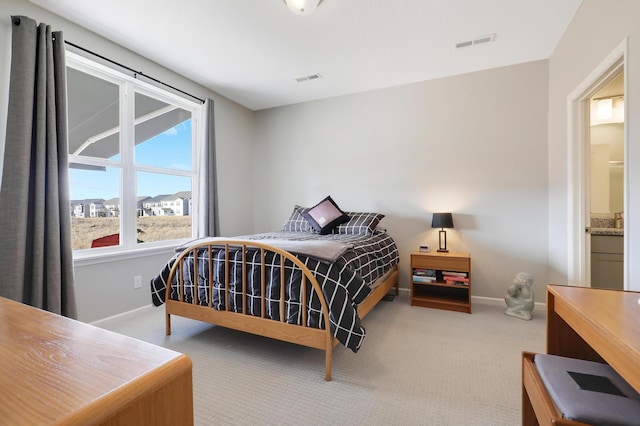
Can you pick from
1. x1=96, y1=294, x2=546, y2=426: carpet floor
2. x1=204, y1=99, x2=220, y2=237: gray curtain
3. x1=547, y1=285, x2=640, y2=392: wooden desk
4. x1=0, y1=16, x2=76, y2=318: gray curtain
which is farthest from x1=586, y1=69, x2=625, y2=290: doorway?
x1=0, y1=16, x2=76, y2=318: gray curtain

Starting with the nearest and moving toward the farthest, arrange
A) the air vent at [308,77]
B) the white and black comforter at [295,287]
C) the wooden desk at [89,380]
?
1. the wooden desk at [89,380]
2. the white and black comforter at [295,287]
3. the air vent at [308,77]

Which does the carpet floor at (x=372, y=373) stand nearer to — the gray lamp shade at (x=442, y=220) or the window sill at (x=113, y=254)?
the window sill at (x=113, y=254)

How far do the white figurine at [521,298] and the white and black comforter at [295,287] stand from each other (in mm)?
1479

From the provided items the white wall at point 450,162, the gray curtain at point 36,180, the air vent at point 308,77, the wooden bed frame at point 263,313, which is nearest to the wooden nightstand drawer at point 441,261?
the white wall at point 450,162

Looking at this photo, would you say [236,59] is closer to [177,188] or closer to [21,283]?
[177,188]

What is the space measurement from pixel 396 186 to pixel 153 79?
291 cm

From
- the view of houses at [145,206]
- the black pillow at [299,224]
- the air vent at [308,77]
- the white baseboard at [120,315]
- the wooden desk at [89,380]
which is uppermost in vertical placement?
the air vent at [308,77]

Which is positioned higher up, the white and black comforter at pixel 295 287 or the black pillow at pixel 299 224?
the black pillow at pixel 299 224

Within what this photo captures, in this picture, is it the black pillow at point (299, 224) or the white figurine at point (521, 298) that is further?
the black pillow at point (299, 224)

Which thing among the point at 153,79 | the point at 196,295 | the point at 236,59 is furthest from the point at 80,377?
the point at 153,79

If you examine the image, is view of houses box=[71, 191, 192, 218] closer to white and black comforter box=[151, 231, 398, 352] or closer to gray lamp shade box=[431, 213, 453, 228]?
white and black comforter box=[151, 231, 398, 352]

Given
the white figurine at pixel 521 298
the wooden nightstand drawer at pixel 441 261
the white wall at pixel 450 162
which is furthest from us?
the white wall at pixel 450 162

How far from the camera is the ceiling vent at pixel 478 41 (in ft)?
8.24

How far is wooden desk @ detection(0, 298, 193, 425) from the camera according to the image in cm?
31
